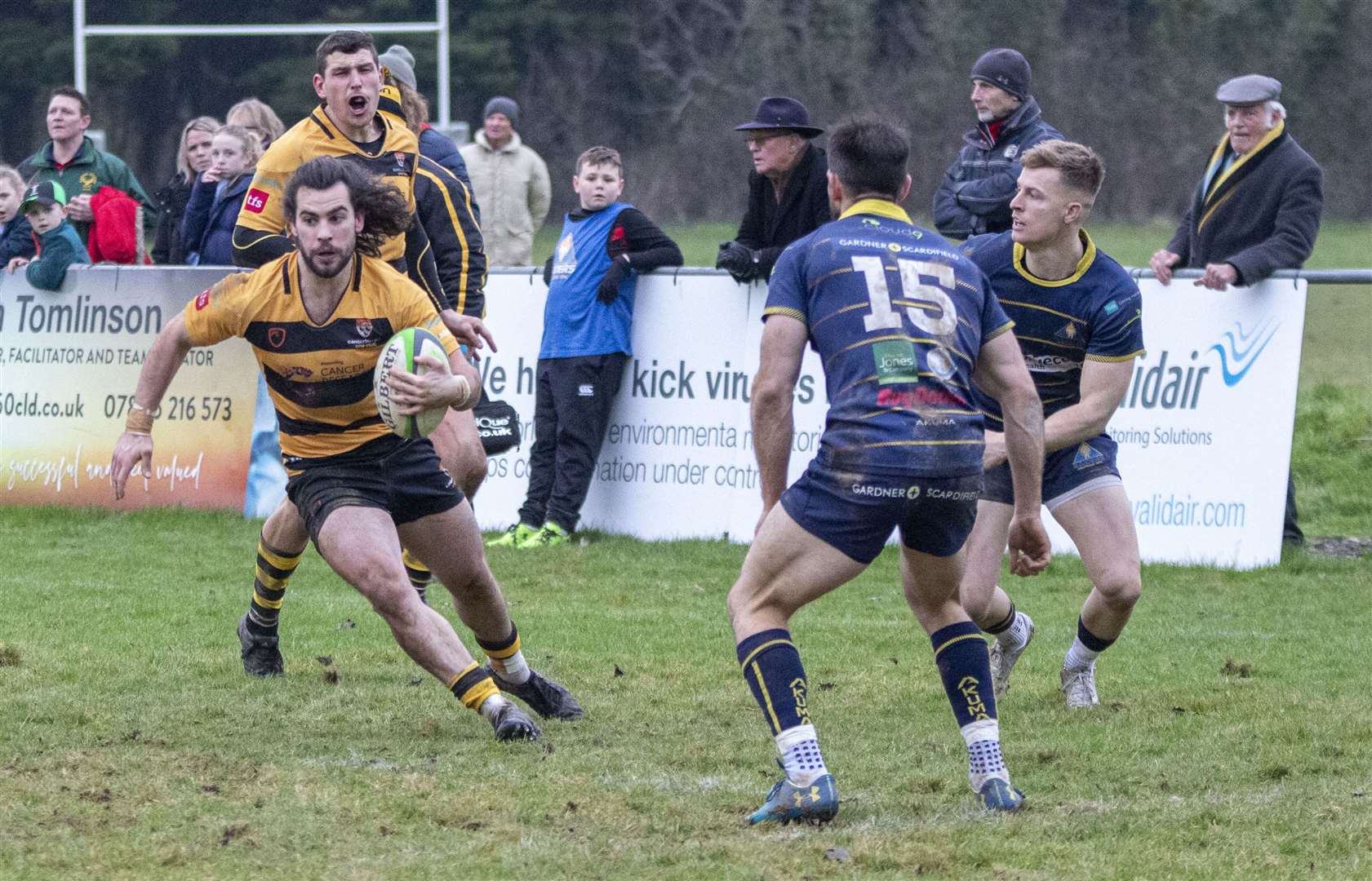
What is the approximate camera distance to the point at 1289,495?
399 inches

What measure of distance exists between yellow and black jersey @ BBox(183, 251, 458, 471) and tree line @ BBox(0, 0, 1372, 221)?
25.6 m

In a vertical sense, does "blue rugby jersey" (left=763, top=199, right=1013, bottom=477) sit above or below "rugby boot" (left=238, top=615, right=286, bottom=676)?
above

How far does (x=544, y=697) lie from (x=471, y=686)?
514 millimetres

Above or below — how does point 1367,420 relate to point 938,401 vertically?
below

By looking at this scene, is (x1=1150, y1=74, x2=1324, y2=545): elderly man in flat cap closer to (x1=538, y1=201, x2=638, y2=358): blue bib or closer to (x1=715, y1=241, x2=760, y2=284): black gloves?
(x1=715, y1=241, x2=760, y2=284): black gloves

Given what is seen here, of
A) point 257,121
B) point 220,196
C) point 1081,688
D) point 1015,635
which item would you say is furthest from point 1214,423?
point 257,121

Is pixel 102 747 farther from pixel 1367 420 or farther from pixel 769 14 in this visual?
pixel 769 14

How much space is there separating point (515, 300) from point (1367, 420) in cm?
560

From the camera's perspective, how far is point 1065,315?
21.2ft

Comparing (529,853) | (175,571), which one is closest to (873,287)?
(529,853)

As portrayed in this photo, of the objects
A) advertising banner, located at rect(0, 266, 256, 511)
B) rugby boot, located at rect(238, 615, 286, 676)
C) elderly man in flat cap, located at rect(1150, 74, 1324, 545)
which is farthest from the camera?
advertising banner, located at rect(0, 266, 256, 511)

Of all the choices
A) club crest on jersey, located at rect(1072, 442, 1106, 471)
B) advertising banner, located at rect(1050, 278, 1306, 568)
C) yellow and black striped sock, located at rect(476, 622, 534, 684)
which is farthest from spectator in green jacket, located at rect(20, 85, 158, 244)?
club crest on jersey, located at rect(1072, 442, 1106, 471)

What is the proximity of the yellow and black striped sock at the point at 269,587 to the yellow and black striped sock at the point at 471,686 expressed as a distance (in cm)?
106

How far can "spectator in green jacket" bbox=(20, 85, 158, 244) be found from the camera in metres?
12.3
